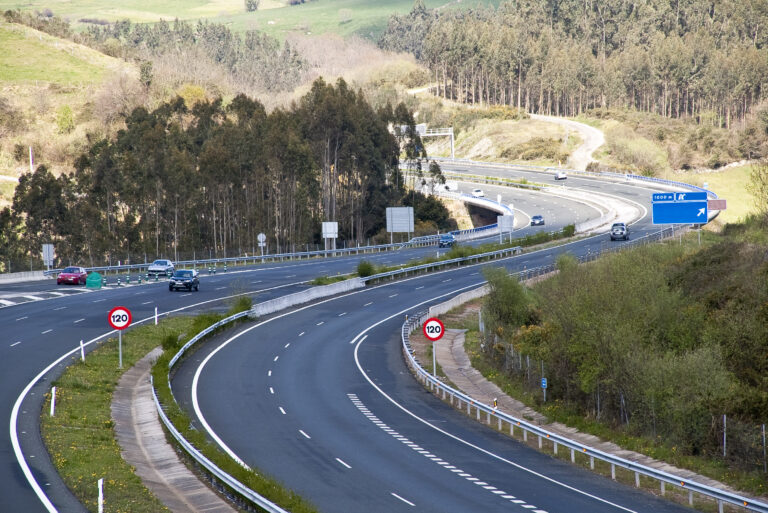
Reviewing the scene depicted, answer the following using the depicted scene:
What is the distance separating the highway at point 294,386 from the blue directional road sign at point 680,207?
15.1 meters

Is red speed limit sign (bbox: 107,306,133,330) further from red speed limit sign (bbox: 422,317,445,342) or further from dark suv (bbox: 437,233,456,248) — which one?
dark suv (bbox: 437,233,456,248)

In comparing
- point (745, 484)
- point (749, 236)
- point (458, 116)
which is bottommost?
point (745, 484)

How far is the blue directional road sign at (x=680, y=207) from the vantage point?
58.6m

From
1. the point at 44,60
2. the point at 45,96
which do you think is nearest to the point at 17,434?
the point at 45,96

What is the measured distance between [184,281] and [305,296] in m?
8.08

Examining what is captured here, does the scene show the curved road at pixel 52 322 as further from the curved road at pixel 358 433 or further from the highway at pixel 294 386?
the curved road at pixel 358 433

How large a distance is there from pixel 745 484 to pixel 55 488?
1666cm

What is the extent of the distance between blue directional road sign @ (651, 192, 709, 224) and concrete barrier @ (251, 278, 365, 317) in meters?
21.1

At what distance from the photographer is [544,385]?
1348 inches

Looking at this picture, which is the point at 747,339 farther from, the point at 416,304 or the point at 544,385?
the point at 416,304

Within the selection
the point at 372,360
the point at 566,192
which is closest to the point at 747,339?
the point at 372,360

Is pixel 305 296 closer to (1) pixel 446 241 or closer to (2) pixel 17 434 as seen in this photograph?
(2) pixel 17 434

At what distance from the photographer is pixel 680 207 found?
5888 cm

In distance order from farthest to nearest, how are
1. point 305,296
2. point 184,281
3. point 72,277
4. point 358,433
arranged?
point 72,277, point 184,281, point 305,296, point 358,433
